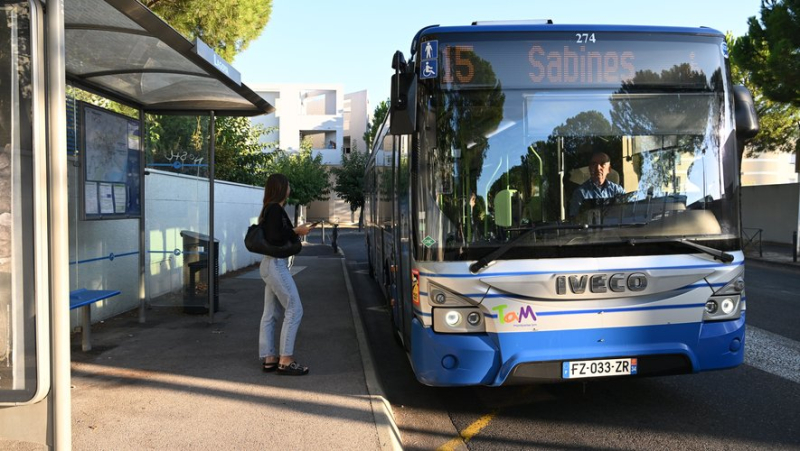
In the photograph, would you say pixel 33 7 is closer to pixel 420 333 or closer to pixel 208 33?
pixel 420 333

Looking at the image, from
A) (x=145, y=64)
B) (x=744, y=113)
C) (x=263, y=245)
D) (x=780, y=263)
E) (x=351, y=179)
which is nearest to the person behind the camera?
(x=744, y=113)

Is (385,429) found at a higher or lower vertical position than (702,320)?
lower

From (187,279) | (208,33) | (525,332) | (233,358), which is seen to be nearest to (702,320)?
(525,332)

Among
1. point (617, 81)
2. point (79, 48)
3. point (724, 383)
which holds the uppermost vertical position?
point (79, 48)

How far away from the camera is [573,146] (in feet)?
14.8

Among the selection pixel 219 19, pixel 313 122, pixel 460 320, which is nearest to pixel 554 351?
pixel 460 320

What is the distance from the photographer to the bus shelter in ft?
8.69

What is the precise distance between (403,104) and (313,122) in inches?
2133

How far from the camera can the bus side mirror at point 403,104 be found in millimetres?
4387

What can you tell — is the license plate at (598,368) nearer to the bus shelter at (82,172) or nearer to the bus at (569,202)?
the bus at (569,202)

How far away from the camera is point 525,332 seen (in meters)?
4.27

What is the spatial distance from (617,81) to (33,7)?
3756mm

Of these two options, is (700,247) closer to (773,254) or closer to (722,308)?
(722,308)

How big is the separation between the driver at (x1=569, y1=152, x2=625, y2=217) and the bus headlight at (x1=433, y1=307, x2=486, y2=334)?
3.38 ft
